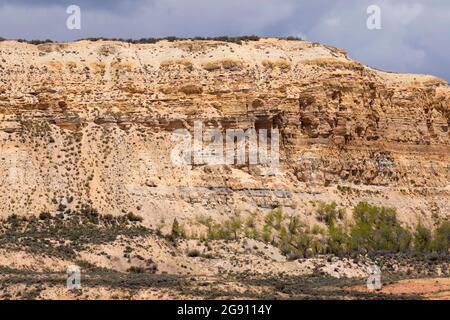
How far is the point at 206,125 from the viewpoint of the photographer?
7131 centimetres

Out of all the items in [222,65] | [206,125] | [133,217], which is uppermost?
[222,65]

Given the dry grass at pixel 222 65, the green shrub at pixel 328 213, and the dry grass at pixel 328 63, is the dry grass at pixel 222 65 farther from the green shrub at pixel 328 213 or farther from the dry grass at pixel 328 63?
the green shrub at pixel 328 213

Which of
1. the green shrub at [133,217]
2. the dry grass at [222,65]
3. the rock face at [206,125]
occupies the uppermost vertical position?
the dry grass at [222,65]

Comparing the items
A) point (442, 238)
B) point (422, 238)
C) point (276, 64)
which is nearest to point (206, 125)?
point (276, 64)

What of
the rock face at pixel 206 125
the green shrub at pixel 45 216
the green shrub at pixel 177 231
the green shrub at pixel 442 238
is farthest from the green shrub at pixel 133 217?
the green shrub at pixel 442 238

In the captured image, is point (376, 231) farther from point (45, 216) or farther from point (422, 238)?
point (45, 216)

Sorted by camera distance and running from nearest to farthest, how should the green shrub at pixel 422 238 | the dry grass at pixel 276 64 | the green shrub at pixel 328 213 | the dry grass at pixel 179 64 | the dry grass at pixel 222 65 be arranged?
the green shrub at pixel 328 213 < the green shrub at pixel 422 238 < the dry grass at pixel 222 65 < the dry grass at pixel 179 64 < the dry grass at pixel 276 64

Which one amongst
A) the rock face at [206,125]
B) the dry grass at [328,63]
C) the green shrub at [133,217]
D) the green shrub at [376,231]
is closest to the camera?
the green shrub at [133,217]

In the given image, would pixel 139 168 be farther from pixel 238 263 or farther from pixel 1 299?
pixel 1 299

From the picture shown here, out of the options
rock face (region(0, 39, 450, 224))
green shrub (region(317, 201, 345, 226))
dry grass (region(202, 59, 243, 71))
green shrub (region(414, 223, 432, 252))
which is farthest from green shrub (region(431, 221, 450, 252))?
dry grass (region(202, 59, 243, 71))

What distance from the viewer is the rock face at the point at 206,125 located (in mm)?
67375

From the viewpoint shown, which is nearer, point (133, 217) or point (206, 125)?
point (133, 217)

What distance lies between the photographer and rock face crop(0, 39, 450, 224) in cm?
6738

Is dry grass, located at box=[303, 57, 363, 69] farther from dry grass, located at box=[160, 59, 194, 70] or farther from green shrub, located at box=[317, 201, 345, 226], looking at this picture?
green shrub, located at box=[317, 201, 345, 226]
